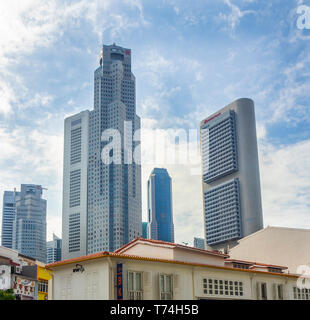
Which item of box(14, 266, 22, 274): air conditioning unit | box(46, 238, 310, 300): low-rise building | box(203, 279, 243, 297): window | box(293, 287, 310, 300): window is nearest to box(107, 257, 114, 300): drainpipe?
box(46, 238, 310, 300): low-rise building

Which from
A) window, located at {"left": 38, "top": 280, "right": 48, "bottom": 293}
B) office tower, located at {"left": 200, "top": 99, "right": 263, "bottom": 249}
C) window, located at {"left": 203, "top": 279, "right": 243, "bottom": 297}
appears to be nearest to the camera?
window, located at {"left": 203, "top": 279, "right": 243, "bottom": 297}

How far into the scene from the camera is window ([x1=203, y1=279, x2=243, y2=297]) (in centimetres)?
3325

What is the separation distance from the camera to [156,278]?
3002cm

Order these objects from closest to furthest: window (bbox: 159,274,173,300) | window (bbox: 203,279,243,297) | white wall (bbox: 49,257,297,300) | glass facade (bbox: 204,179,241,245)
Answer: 1. white wall (bbox: 49,257,297,300)
2. window (bbox: 159,274,173,300)
3. window (bbox: 203,279,243,297)
4. glass facade (bbox: 204,179,241,245)

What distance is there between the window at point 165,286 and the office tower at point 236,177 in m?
147

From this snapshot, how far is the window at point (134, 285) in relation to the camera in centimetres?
2817

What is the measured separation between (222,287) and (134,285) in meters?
8.59

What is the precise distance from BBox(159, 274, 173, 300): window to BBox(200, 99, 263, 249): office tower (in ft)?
483

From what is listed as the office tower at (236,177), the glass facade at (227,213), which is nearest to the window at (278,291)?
the office tower at (236,177)

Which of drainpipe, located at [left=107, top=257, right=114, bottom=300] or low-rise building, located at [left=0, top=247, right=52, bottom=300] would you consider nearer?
drainpipe, located at [left=107, top=257, right=114, bottom=300]

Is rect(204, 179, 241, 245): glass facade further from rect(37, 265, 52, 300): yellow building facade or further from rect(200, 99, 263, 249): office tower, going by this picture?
rect(37, 265, 52, 300): yellow building facade

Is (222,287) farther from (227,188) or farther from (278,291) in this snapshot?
(227,188)
